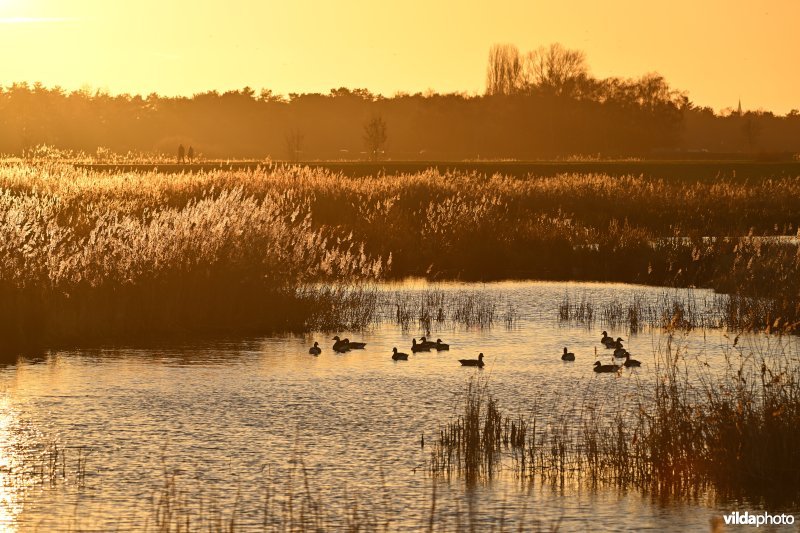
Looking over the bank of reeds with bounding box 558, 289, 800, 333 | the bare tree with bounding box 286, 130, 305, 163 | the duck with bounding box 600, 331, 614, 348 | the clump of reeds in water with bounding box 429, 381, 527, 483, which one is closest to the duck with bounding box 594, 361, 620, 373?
the duck with bounding box 600, 331, 614, 348

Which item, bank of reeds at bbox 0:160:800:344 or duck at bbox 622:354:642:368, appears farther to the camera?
bank of reeds at bbox 0:160:800:344

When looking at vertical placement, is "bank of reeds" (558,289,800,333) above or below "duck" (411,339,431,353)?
above

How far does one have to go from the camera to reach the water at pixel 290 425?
11836 millimetres

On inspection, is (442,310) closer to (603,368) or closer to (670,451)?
(603,368)

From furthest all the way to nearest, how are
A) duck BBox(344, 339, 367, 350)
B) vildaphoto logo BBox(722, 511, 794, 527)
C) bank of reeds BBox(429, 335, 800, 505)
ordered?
duck BBox(344, 339, 367, 350) < bank of reeds BBox(429, 335, 800, 505) < vildaphoto logo BBox(722, 511, 794, 527)

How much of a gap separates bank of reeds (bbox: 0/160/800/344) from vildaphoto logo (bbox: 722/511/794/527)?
10.4 m

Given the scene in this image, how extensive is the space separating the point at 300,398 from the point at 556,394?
360 centimetres

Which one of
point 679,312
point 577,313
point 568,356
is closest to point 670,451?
point 568,356

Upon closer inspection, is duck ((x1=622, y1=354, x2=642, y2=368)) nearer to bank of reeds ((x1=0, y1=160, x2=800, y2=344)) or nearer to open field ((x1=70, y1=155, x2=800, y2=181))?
bank of reeds ((x1=0, y1=160, x2=800, y2=344))

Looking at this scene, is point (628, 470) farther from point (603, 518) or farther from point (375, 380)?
Answer: point (375, 380)

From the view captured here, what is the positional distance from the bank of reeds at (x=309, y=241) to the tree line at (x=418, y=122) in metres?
60.3

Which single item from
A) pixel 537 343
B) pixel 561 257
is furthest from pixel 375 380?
pixel 561 257

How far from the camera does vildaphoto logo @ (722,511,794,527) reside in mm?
11423

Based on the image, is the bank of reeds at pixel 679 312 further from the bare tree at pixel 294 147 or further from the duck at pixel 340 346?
the bare tree at pixel 294 147
